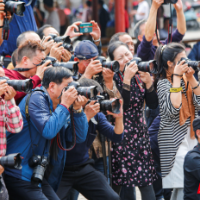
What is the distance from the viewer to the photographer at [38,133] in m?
2.75

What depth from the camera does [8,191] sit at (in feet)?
9.16

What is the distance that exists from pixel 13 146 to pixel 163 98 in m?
1.51

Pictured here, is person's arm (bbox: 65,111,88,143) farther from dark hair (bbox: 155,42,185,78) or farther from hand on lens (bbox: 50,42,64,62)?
dark hair (bbox: 155,42,185,78)

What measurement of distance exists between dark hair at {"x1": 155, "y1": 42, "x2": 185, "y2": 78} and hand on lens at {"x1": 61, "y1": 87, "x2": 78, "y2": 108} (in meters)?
1.27

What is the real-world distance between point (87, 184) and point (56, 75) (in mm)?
900

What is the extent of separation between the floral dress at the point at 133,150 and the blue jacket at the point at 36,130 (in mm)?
950

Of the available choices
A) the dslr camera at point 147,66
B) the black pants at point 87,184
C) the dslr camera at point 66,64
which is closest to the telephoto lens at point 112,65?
the dslr camera at point 147,66

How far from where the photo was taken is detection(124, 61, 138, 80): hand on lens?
11.6 feet

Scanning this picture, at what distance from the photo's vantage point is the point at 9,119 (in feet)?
8.73

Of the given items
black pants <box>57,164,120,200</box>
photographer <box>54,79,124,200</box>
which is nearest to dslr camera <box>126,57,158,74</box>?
photographer <box>54,79,124,200</box>

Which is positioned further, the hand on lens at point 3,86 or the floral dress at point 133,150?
the floral dress at point 133,150

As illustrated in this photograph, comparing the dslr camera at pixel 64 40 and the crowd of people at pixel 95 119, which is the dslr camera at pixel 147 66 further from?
the dslr camera at pixel 64 40

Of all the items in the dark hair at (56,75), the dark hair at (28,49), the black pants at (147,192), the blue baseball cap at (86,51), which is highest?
the dark hair at (28,49)

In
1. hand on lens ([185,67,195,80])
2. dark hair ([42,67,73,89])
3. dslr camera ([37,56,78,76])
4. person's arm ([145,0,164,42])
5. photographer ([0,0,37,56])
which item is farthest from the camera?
photographer ([0,0,37,56])
